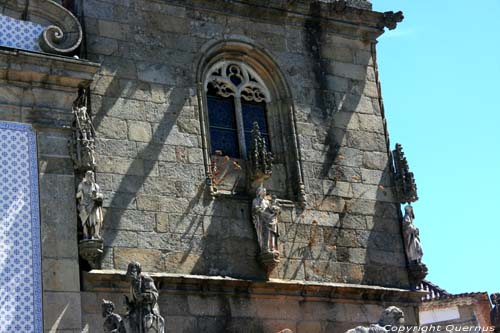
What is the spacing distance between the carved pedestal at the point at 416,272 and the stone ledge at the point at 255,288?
0.20m

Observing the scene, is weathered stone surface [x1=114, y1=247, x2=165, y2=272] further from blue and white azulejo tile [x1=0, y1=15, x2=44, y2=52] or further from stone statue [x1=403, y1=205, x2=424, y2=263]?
stone statue [x1=403, y1=205, x2=424, y2=263]

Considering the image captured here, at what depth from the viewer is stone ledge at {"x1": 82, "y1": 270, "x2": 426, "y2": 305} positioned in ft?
50.3

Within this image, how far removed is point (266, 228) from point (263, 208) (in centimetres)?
30

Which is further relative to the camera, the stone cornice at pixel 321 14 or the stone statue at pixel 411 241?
the stone cornice at pixel 321 14

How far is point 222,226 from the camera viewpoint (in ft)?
55.3

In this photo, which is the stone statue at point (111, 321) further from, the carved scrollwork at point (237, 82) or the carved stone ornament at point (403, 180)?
the carved stone ornament at point (403, 180)

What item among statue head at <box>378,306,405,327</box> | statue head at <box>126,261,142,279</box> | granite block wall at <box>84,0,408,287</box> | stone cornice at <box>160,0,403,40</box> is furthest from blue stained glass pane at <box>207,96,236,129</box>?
statue head at <box>378,306,405,327</box>

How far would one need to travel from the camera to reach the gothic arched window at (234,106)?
700 inches

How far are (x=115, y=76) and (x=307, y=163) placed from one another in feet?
10.8

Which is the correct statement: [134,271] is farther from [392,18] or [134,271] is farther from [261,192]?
[392,18]

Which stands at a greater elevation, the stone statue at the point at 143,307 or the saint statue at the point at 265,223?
the saint statue at the point at 265,223

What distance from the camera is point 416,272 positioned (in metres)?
18.1

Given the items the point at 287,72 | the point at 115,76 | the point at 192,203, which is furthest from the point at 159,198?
the point at 287,72

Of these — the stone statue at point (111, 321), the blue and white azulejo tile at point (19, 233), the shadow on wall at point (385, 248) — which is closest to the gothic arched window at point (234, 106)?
the shadow on wall at point (385, 248)
